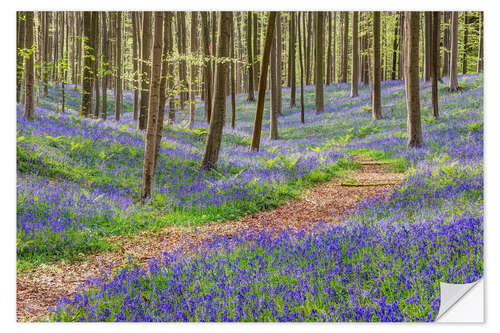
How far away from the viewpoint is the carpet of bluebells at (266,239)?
11.9 feet

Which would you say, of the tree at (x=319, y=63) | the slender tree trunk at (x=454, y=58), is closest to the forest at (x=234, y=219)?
the slender tree trunk at (x=454, y=58)

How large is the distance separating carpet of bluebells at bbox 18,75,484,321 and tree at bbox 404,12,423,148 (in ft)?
2.17

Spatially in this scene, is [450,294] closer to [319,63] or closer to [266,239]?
[266,239]

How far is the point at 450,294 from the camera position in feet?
11.6

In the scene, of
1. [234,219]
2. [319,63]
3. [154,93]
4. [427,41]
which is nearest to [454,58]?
[427,41]

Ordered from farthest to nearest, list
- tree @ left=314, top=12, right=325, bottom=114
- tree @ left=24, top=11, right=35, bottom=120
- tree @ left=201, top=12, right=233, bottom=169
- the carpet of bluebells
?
1. tree @ left=314, top=12, right=325, bottom=114
2. tree @ left=201, top=12, right=233, bottom=169
3. tree @ left=24, top=11, right=35, bottom=120
4. the carpet of bluebells

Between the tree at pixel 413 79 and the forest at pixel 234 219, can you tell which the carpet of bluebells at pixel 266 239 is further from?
the tree at pixel 413 79

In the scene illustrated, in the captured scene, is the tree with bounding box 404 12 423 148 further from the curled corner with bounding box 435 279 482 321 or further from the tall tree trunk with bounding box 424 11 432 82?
the tall tree trunk with bounding box 424 11 432 82

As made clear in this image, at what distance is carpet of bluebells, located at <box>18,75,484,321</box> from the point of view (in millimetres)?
3637

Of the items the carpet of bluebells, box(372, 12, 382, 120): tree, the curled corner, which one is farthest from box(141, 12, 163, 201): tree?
box(372, 12, 382, 120): tree

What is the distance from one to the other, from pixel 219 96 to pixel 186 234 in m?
5.23

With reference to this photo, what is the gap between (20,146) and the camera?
8031 millimetres

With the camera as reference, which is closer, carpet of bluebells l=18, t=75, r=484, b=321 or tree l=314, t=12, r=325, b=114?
carpet of bluebells l=18, t=75, r=484, b=321
